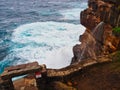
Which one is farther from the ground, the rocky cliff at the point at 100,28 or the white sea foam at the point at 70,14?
the rocky cliff at the point at 100,28

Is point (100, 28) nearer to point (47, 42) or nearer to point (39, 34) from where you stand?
point (47, 42)

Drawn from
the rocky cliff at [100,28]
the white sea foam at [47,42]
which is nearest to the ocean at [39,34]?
the white sea foam at [47,42]

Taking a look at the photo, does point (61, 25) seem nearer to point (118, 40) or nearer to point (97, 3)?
point (97, 3)

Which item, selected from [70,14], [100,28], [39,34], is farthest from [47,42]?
[70,14]

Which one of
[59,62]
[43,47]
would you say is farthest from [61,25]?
[59,62]

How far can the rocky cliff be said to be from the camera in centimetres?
1032

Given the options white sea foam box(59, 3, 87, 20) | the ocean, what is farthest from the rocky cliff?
white sea foam box(59, 3, 87, 20)

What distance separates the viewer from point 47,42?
2302 centimetres

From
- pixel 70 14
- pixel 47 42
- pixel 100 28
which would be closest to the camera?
pixel 100 28

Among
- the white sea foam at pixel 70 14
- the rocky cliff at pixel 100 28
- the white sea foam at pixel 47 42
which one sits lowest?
the white sea foam at pixel 47 42

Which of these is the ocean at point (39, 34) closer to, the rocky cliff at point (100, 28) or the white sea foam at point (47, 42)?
the white sea foam at point (47, 42)

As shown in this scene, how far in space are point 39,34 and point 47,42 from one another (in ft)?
10.0

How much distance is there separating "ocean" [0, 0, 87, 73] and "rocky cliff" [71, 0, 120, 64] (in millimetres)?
4678

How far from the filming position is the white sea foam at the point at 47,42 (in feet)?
63.5
